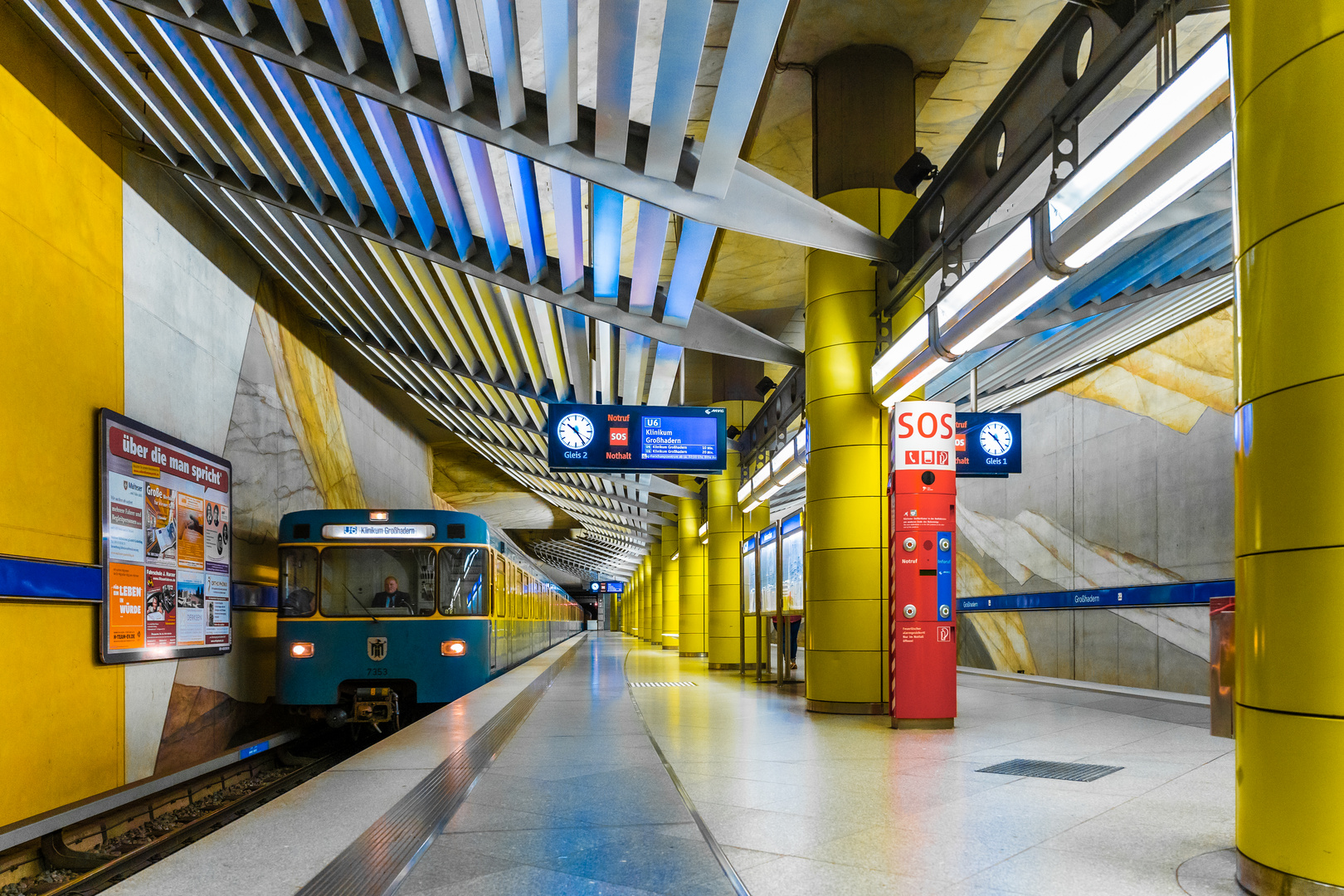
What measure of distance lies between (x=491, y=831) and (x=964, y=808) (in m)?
2.30

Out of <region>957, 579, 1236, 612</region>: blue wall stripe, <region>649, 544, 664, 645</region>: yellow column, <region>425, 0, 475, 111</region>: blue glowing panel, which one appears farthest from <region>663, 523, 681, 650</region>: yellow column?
<region>425, 0, 475, 111</region>: blue glowing panel

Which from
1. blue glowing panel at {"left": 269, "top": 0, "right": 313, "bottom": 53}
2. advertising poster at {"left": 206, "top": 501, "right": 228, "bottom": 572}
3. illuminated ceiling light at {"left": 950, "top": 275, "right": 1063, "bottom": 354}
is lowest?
advertising poster at {"left": 206, "top": 501, "right": 228, "bottom": 572}

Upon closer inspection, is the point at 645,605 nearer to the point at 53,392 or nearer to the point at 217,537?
the point at 217,537

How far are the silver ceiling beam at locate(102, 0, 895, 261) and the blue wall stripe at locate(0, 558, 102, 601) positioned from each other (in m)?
3.95

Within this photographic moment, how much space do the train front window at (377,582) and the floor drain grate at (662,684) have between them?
408cm

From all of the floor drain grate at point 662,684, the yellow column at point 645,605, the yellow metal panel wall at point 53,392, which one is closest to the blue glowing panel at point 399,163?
the yellow metal panel wall at point 53,392

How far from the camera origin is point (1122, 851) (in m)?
3.97

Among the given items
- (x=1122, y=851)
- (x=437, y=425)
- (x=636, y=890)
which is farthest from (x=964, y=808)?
(x=437, y=425)

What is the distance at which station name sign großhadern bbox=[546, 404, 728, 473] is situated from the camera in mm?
12836

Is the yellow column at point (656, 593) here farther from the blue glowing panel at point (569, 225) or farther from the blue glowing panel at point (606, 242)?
the blue glowing panel at point (569, 225)

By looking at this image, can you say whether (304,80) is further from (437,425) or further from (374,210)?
(437,425)

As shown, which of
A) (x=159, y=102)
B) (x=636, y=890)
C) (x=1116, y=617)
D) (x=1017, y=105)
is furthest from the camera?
(x=1116, y=617)

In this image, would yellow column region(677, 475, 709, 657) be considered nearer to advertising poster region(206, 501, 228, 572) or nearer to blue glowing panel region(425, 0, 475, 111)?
advertising poster region(206, 501, 228, 572)

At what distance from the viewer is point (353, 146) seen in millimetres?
7914
